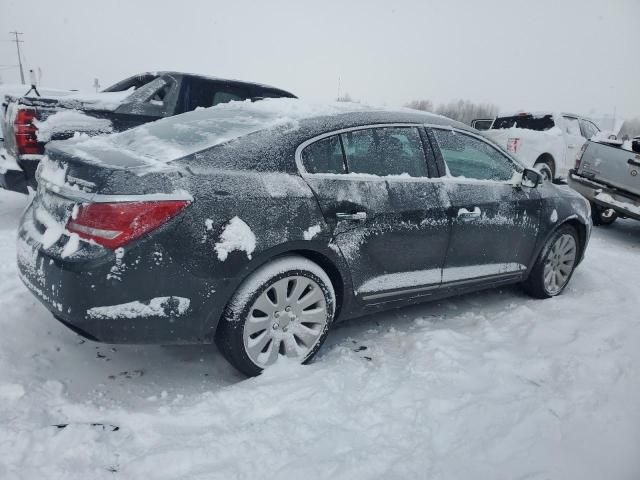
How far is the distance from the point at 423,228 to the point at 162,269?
169 centimetres

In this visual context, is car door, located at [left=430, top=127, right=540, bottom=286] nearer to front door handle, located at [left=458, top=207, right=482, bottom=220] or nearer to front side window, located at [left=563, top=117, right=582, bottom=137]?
front door handle, located at [left=458, top=207, right=482, bottom=220]

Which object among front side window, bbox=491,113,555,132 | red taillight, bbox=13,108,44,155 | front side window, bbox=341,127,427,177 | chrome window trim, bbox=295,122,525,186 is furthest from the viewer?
front side window, bbox=491,113,555,132

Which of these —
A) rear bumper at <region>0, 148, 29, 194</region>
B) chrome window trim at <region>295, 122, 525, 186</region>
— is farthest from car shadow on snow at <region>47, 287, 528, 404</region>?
rear bumper at <region>0, 148, 29, 194</region>

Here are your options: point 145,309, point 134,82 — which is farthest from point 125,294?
point 134,82

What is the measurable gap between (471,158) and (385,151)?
0.88 metres

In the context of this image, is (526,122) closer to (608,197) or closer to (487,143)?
(608,197)

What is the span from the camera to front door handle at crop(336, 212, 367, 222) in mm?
2602

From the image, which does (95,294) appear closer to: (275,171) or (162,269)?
(162,269)

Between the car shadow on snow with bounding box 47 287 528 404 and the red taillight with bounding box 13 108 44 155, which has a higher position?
the red taillight with bounding box 13 108 44 155

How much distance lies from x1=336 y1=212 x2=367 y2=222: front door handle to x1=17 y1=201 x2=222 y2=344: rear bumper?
0.82 metres

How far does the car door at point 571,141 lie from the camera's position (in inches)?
375

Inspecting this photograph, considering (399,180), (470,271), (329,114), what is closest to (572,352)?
(470,271)

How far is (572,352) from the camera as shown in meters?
2.99

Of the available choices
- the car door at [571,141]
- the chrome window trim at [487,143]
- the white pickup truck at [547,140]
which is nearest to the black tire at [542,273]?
the chrome window trim at [487,143]
